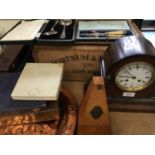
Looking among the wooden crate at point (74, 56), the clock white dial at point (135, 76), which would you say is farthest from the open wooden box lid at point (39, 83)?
the clock white dial at point (135, 76)

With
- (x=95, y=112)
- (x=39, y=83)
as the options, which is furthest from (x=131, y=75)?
(x=39, y=83)

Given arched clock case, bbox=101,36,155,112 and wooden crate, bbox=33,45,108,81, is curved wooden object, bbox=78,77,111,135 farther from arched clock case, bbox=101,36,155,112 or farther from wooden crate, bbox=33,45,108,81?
wooden crate, bbox=33,45,108,81

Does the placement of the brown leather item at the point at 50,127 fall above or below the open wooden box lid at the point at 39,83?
below

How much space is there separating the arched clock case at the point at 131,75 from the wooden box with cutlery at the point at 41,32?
0.64 ft

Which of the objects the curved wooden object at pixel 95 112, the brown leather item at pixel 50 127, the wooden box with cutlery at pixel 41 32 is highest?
the wooden box with cutlery at pixel 41 32

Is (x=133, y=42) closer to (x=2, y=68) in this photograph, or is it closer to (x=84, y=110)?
(x=84, y=110)

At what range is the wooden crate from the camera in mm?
670

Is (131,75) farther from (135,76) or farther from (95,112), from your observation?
(95,112)

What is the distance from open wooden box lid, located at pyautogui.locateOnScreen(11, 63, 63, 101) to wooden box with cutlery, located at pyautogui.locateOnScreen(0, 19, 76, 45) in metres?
0.09

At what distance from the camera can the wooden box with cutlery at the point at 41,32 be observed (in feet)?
2.12

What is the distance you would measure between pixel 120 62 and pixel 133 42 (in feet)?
0.29

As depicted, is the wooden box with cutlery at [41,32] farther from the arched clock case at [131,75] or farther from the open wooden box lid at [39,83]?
the arched clock case at [131,75]

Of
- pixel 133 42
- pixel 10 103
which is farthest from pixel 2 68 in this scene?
pixel 133 42

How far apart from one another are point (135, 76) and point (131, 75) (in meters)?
0.01
